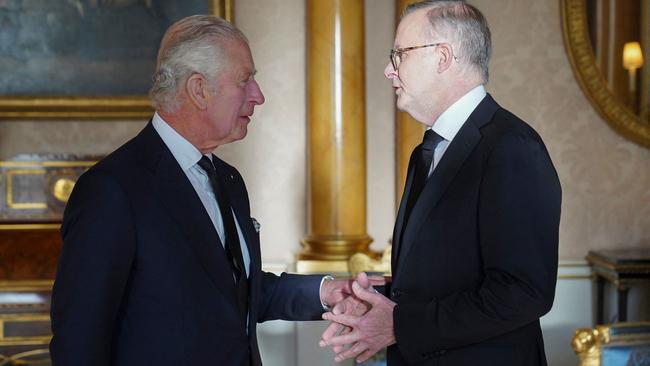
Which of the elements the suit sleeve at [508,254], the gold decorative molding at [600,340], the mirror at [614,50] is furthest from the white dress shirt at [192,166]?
the mirror at [614,50]

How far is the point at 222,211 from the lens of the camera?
7.46 feet

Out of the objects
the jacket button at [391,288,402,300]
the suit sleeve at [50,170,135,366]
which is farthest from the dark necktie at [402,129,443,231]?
the suit sleeve at [50,170,135,366]

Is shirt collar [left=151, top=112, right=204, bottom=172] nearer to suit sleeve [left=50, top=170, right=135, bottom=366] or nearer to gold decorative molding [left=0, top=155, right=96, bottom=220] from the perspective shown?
suit sleeve [left=50, top=170, right=135, bottom=366]

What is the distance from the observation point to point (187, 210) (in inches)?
83.4

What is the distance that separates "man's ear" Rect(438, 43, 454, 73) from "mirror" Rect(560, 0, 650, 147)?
126 inches

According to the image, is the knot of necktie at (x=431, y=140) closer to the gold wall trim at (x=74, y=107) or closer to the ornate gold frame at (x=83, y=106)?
the ornate gold frame at (x=83, y=106)

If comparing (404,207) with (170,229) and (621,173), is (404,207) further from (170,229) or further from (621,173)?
(621,173)

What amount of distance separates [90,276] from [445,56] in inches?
39.7

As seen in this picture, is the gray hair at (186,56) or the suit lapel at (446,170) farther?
the gray hair at (186,56)

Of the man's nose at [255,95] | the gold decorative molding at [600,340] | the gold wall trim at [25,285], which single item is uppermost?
the man's nose at [255,95]

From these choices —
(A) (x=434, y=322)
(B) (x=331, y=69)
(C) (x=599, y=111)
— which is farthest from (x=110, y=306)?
(C) (x=599, y=111)

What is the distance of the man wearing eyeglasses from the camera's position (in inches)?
76.3

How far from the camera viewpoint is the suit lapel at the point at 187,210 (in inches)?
82.5

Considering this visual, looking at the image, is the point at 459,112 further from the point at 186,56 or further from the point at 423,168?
the point at 186,56
